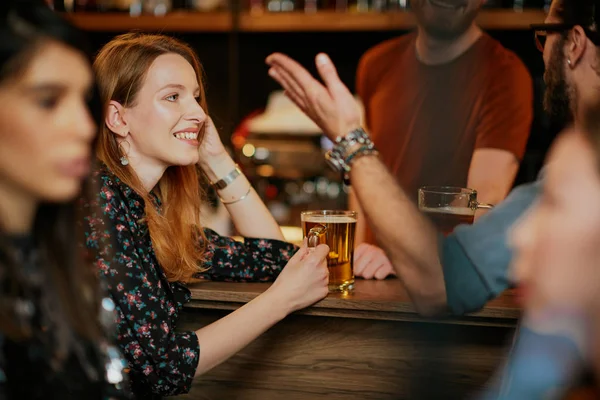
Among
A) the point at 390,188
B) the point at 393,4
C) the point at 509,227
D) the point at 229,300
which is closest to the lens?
the point at 509,227

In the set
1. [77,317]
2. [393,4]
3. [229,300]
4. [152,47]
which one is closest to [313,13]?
[393,4]

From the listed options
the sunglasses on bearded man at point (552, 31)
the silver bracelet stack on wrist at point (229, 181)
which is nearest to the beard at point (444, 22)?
the sunglasses on bearded man at point (552, 31)

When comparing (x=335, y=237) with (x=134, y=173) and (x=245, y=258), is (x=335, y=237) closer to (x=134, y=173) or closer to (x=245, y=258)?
(x=245, y=258)

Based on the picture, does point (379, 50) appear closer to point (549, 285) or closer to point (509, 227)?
point (509, 227)

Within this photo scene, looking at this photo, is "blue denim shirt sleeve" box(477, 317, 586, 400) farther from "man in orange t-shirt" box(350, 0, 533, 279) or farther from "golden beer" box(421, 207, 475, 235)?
"man in orange t-shirt" box(350, 0, 533, 279)

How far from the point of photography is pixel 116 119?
60.7 inches

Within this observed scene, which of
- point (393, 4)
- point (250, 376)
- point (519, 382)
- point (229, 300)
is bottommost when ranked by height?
point (250, 376)

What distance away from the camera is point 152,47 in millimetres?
1582

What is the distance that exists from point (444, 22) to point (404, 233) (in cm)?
91

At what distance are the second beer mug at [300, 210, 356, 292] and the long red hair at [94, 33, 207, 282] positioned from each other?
0.25 m

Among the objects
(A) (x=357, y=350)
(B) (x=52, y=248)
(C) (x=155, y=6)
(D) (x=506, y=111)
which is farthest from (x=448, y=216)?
(C) (x=155, y=6)

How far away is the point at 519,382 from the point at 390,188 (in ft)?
1.42

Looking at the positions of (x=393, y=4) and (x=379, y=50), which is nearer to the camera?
(x=379, y=50)

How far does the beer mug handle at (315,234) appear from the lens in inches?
59.6
